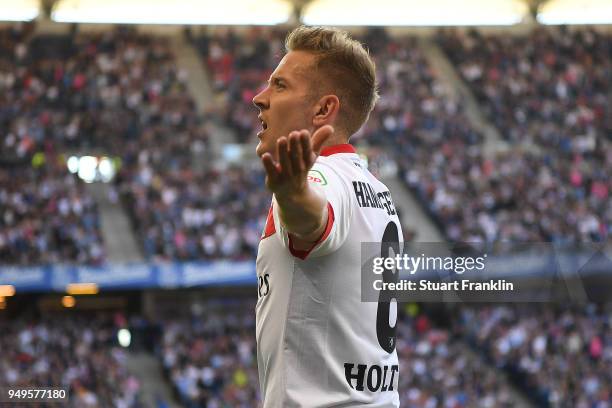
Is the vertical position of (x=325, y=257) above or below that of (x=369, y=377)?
above

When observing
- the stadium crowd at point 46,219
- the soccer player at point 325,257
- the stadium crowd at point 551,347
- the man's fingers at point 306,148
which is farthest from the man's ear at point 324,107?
the stadium crowd at point 46,219

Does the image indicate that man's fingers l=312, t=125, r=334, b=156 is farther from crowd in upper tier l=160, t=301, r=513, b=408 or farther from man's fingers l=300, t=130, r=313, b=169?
crowd in upper tier l=160, t=301, r=513, b=408

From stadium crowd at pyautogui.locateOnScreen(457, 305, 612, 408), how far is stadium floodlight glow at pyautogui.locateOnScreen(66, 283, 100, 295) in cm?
730

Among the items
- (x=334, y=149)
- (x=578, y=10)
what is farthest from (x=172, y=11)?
(x=334, y=149)

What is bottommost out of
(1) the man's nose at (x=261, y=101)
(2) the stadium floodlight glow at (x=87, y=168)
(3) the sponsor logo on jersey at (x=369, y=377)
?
(3) the sponsor logo on jersey at (x=369, y=377)

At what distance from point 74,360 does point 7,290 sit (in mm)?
3350

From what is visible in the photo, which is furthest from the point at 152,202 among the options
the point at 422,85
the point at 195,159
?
the point at 422,85

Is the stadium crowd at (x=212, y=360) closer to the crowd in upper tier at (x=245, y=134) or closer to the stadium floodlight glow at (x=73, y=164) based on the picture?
the crowd in upper tier at (x=245, y=134)

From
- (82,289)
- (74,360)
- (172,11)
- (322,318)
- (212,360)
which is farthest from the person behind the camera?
(172,11)

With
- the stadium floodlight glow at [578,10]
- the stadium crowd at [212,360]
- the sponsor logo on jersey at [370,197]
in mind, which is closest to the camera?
the sponsor logo on jersey at [370,197]

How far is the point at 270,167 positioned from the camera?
6.36 ft

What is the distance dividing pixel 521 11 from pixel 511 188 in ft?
31.3

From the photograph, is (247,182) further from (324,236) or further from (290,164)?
(290,164)

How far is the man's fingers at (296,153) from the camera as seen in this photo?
6.31 feet
